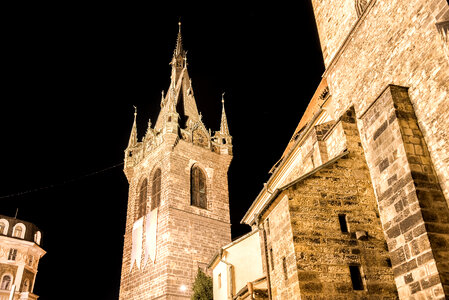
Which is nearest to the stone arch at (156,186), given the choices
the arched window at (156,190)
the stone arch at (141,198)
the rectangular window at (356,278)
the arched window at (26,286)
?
the arched window at (156,190)

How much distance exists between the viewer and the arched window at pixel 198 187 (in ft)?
90.5

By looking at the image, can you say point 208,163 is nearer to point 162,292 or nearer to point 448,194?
point 162,292

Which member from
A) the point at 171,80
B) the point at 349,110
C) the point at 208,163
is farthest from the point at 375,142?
the point at 171,80

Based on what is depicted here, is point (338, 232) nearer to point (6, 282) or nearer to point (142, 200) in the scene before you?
point (142, 200)

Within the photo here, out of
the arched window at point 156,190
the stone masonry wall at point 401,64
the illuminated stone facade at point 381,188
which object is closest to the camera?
the illuminated stone facade at point 381,188

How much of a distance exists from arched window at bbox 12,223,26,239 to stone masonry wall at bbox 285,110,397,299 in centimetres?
3943

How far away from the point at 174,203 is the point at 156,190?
234cm

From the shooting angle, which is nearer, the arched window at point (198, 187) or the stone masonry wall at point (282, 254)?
the stone masonry wall at point (282, 254)

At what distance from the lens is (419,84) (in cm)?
809

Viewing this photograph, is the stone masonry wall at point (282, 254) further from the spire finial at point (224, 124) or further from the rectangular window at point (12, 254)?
the rectangular window at point (12, 254)

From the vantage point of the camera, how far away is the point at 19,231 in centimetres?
4106

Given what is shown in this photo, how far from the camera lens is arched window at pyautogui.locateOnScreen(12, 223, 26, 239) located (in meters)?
40.6

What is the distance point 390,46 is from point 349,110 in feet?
6.19

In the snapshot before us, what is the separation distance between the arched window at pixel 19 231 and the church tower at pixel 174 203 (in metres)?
17.6
